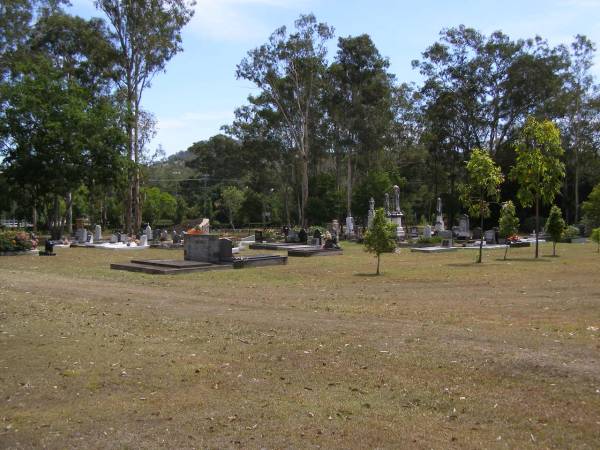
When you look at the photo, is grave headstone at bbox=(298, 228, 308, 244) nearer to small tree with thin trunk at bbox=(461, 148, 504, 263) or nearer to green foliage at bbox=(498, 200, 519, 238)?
green foliage at bbox=(498, 200, 519, 238)

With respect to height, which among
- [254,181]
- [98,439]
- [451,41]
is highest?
[451,41]

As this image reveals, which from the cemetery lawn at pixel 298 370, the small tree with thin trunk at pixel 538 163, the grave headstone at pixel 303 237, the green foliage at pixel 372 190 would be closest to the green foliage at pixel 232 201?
the green foliage at pixel 372 190

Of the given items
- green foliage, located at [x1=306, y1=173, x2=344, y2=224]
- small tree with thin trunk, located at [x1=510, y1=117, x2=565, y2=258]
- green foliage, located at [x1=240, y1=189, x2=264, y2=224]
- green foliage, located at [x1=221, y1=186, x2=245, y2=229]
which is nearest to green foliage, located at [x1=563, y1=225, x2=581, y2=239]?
small tree with thin trunk, located at [x1=510, y1=117, x2=565, y2=258]

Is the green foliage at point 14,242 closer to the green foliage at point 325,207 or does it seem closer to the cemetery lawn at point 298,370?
the cemetery lawn at point 298,370

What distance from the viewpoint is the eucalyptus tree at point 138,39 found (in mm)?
41438

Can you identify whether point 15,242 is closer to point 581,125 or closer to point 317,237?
point 317,237

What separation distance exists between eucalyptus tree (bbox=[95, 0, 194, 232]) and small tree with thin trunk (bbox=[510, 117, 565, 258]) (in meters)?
26.6

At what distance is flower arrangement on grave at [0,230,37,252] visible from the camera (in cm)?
2483

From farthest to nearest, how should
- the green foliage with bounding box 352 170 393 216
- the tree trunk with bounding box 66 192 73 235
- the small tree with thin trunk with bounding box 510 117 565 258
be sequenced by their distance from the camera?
the green foliage with bounding box 352 170 393 216 → the tree trunk with bounding box 66 192 73 235 → the small tree with thin trunk with bounding box 510 117 565 258

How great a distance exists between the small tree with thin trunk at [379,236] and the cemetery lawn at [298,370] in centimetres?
610

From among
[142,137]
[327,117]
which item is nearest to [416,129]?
[327,117]

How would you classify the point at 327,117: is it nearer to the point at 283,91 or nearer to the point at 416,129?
the point at 283,91

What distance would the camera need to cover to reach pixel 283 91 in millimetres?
51344

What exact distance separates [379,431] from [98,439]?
7.67 feet
